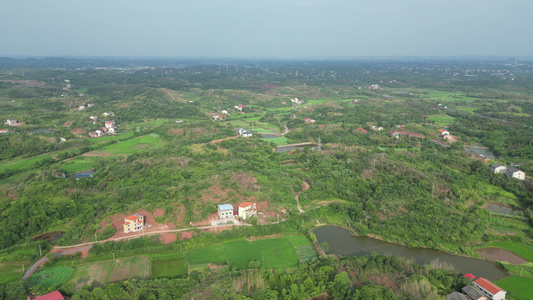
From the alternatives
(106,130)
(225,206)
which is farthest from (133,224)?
(106,130)

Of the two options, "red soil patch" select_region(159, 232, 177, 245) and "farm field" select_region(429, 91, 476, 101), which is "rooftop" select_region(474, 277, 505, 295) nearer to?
"red soil patch" select_region(159, 232, 177, 245)

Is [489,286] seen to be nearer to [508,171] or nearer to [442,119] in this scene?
[508,171]

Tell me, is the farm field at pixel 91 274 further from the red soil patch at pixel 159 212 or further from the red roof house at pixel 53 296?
the red soil patch at pixel 159 212

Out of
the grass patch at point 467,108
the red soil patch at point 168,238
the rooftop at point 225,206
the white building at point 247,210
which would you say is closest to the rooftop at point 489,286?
the white building at point 247,210

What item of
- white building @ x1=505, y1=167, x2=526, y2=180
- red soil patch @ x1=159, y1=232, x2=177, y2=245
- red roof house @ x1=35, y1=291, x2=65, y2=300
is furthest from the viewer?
white building @ x1=505, y1=167, x2=526, y2=180

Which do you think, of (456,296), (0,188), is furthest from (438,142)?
(0,188)

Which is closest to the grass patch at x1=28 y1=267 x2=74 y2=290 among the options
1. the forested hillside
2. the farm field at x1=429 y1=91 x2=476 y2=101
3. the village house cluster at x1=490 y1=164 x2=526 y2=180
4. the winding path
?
the forested hillside

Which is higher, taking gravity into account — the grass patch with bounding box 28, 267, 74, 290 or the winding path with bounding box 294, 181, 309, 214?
the winding path with bounding box 294, 181, 309, 214
